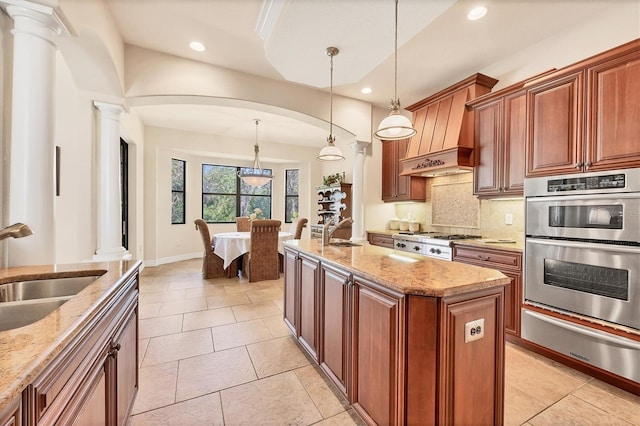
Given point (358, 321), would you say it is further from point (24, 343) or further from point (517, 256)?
point (517, 256)

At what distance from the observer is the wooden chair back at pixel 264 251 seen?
470 cm

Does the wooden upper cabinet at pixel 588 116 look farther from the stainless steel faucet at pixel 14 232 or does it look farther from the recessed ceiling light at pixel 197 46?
the stainless steel faucet at pixel 14 232

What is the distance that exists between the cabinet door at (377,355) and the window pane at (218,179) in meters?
6.52

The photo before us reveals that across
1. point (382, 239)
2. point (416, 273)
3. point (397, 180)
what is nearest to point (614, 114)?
point (416, 273)

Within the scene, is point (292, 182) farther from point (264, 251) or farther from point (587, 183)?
point (587, 183)

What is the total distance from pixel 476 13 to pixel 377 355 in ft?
9.58

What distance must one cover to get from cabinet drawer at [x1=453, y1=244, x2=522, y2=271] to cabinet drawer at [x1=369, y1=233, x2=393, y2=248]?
1.12 m

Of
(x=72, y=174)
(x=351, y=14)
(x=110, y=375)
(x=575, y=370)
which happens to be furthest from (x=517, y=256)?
(x=72, y=174)

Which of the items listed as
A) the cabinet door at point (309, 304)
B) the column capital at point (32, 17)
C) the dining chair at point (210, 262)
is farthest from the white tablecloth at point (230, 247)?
the column capital at point (32, 17)

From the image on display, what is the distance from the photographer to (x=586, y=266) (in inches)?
81.7

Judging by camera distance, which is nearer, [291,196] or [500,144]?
[500,144]

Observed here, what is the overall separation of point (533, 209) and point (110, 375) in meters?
3.06

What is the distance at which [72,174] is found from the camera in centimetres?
283

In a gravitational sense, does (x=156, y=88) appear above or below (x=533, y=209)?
above
